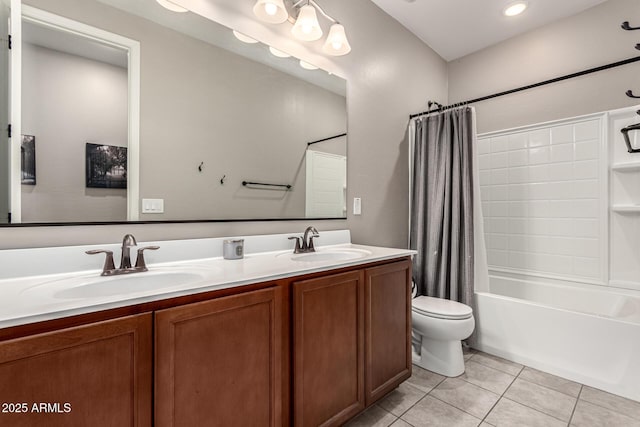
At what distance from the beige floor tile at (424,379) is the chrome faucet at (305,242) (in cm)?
109

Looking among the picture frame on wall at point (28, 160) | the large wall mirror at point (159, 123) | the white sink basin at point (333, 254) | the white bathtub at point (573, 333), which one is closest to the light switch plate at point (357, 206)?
the large wall mirror at point (159, 123)

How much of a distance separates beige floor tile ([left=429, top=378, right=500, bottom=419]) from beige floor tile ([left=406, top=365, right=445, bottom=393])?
3 cm

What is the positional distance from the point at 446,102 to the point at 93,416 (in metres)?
3.63

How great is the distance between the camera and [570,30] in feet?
8.16

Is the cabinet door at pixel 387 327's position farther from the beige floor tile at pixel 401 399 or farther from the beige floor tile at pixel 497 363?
the beige floor tile at pixel 497 363

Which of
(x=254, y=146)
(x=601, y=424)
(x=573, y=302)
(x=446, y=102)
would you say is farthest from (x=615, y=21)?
(x=254, y=146)

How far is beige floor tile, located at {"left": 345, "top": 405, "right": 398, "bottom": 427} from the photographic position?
1.50 meters

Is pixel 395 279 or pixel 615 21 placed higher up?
pixel 615 21

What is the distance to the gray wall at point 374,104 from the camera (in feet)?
5.92

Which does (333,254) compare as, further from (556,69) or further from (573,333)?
(556,69)

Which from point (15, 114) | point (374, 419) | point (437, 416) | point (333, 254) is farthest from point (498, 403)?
point (15, 114)

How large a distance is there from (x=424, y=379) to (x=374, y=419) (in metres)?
0.54

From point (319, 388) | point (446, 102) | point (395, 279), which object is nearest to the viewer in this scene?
point (319, 388)

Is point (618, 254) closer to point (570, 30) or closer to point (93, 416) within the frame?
point (570, 30)
